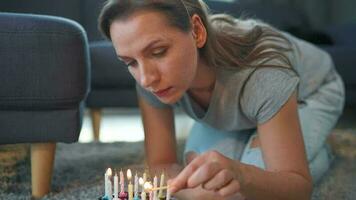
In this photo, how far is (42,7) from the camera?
95.7 inches

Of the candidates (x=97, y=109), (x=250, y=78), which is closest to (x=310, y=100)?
(x=250, y=78)

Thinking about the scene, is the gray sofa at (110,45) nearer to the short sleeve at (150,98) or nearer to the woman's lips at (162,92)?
the short sleeve at (150,98)

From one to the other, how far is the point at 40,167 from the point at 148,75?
505 millimetres

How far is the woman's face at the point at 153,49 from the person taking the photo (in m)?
0.92

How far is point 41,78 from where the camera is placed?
1163 mm

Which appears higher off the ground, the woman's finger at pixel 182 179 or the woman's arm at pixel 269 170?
the woman's finger at pixel 182 179

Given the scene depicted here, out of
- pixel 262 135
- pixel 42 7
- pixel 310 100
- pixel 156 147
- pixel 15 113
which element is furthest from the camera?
pixel 42 7

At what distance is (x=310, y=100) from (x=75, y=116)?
735mm

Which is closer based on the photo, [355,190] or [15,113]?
[15,113]

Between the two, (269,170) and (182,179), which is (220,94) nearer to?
(269,170)

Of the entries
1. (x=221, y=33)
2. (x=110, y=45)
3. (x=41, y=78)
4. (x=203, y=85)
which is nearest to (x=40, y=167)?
(x=41, y=78)

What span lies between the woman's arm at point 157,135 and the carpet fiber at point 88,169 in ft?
0.27

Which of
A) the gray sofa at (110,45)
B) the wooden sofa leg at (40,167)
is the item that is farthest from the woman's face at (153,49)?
the gray sofa at (110,45)

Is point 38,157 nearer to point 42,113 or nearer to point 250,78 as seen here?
point 42,113
